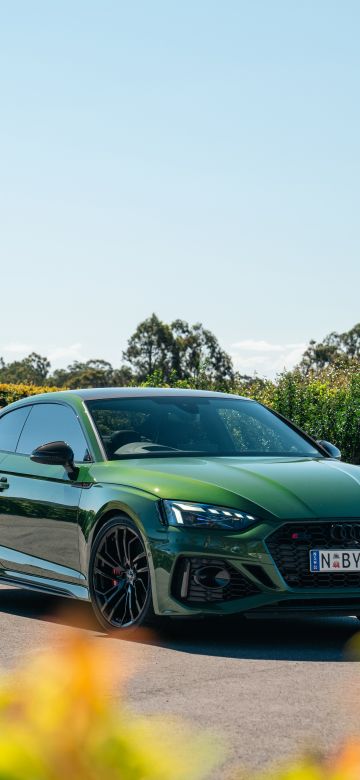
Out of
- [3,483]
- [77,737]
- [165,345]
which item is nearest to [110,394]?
[3,483]

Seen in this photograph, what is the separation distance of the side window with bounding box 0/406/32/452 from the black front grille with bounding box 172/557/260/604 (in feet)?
8.72

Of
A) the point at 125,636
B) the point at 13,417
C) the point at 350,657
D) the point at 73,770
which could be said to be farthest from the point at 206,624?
the point at 73,770

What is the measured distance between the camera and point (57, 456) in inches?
322

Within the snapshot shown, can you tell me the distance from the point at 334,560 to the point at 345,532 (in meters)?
0.18

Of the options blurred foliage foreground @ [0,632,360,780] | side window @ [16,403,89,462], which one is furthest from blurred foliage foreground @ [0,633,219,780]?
side window @ [16,403,89,462]

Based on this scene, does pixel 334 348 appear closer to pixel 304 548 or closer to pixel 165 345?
pixel 165 345

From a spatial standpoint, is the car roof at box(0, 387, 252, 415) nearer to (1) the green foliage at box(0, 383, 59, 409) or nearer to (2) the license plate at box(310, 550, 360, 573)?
(2) the license plate at box(310, 550, 360, 573)

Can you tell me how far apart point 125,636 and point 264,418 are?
255 centimetres

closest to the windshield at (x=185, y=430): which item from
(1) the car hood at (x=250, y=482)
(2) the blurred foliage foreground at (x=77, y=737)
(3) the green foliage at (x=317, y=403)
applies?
(1) the car hood at (x=250, y=482)

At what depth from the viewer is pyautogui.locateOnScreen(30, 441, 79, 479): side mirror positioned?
817cm

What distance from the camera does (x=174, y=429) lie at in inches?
336

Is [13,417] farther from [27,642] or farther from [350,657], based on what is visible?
[350,657]

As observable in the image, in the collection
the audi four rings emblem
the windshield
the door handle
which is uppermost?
the windshield

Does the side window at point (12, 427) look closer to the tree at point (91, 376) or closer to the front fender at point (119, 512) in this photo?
the front fender at point (119, 512)
